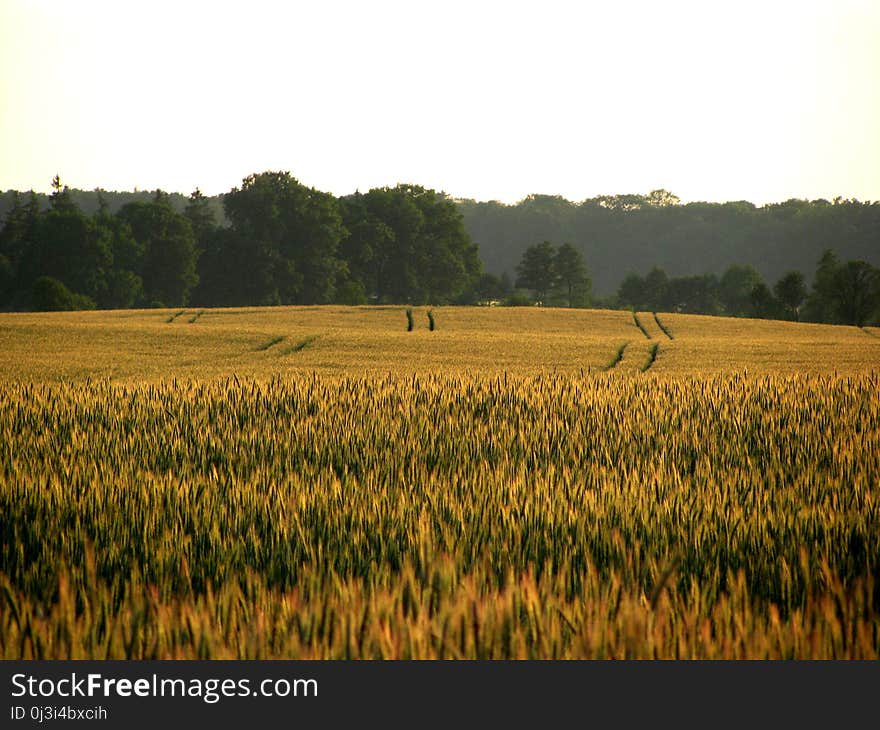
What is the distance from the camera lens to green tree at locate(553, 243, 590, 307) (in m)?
88.5

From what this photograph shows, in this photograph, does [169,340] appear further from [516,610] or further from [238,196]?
[238,196]

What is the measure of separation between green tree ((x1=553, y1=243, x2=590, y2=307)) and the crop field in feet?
255

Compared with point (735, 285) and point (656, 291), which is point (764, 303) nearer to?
point (656, 291)

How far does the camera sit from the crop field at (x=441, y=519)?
2.72 m

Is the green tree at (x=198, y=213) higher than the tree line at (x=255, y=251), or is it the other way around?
the green tree at (x=198, y=213)

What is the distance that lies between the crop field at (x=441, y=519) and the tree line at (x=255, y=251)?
160 ft

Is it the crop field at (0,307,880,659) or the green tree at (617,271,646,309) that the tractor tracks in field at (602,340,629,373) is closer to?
the crop field at (0,307,880,659)

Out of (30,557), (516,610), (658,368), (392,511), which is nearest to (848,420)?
(392,511)

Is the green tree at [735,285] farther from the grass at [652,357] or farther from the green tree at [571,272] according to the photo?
the grass at [652,357]

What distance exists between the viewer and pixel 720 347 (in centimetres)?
2180

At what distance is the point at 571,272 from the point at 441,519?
86218 mm

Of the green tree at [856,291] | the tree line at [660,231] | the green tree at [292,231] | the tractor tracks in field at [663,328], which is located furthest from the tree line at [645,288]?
the tractor tracks in field at [663,328]

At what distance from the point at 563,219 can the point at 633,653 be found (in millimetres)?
138383

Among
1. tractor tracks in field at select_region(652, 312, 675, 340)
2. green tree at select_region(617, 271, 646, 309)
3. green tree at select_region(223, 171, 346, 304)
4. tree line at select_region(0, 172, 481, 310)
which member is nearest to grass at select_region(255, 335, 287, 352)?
tractor tracks in field at select_region(652, 312, 675, 340)
